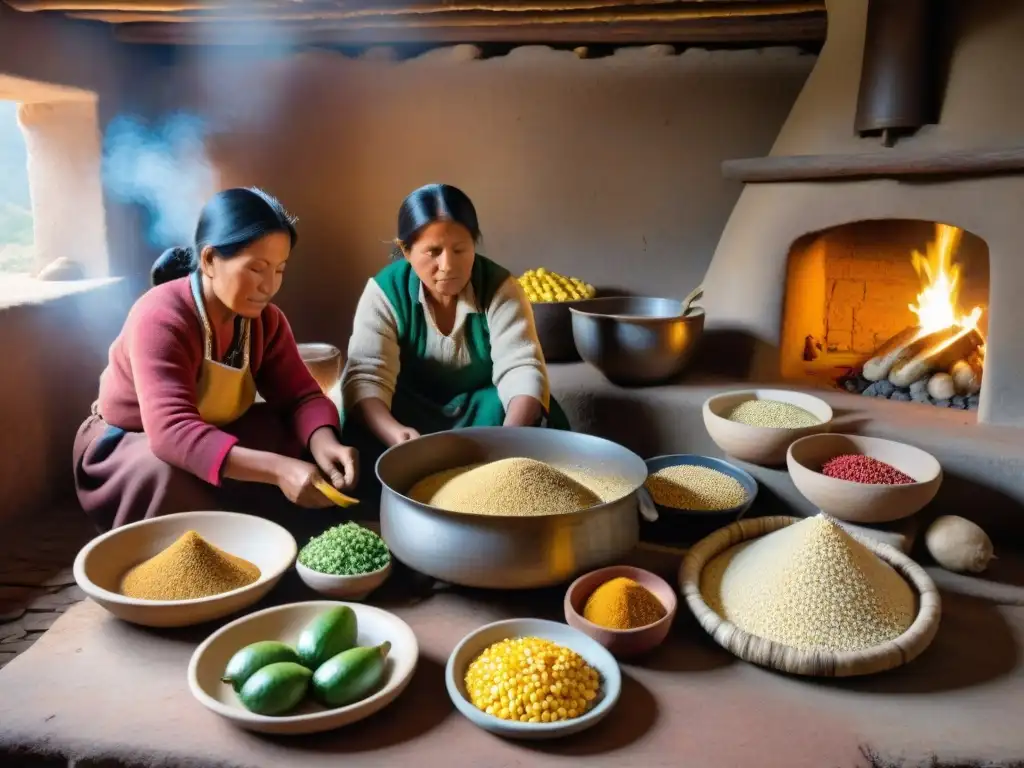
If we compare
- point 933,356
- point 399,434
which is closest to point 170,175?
point 399,434

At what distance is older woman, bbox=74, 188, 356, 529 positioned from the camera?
190cm

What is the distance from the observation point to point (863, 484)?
6.76 feet

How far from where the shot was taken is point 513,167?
153 inches

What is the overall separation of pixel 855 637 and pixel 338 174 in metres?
3.25

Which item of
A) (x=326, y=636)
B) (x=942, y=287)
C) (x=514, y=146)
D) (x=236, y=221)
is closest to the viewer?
(x=326, y=636)

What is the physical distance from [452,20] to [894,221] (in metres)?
2.05

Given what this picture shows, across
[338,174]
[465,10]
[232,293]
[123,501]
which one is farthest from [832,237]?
[123,501]

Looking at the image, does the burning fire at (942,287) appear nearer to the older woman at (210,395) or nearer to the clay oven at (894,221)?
the clay oven at (894,221)

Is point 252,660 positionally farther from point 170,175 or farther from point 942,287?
point 170,175

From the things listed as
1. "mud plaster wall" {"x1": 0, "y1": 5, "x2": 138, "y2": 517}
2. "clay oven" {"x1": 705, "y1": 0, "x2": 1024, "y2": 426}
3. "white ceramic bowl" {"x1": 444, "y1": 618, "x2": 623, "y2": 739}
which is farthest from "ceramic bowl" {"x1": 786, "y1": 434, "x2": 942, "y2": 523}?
"mud plaster wall" {"x1": 0, "y1": 5, "x2": 138, "y2": 517}

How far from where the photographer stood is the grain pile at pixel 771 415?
260 centimetres

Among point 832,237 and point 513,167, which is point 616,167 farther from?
point 832,237

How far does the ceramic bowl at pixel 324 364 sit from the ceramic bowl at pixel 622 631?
6.14 feet

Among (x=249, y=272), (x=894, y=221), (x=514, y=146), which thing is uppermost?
(x=514, y=146)
